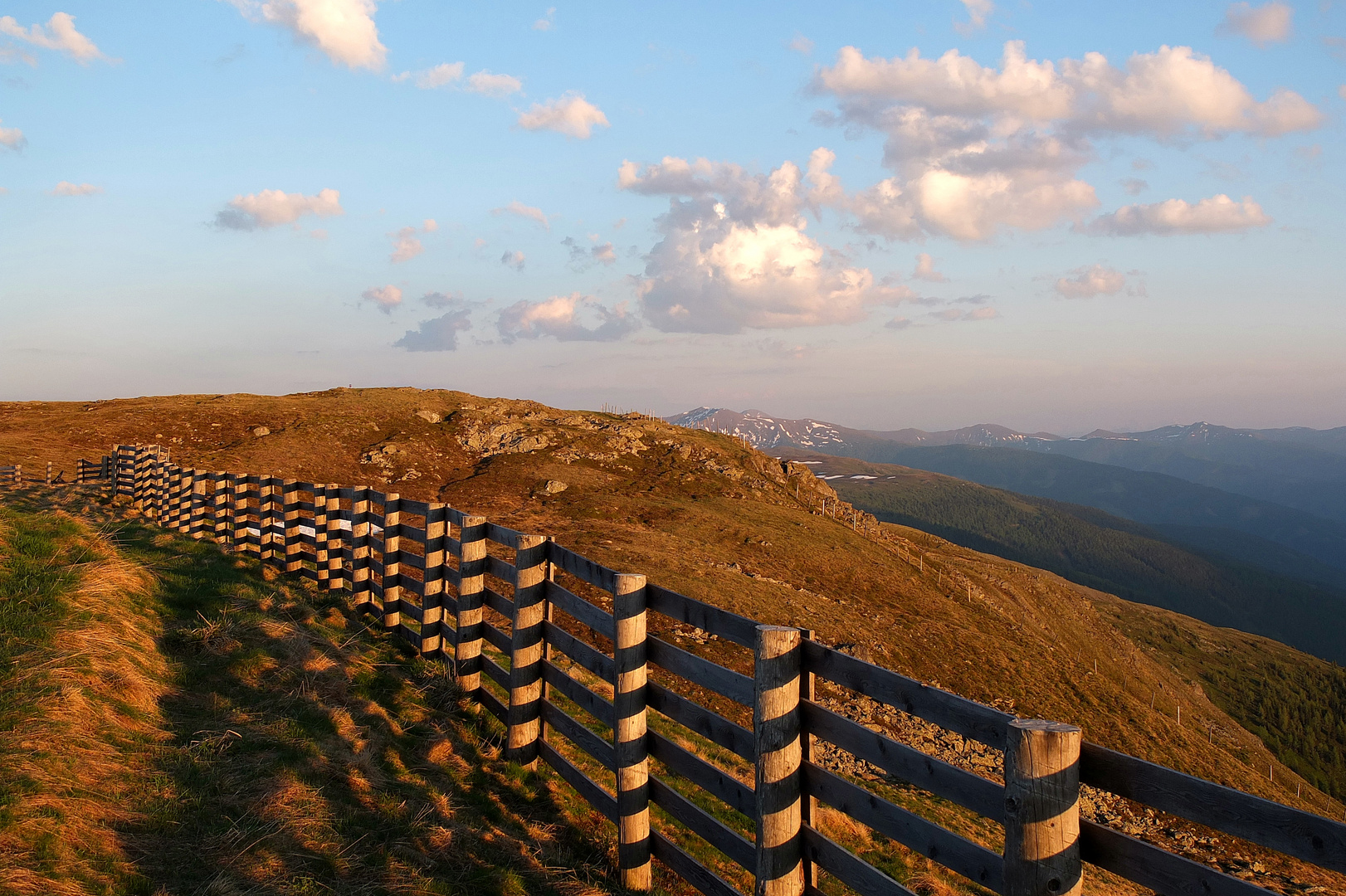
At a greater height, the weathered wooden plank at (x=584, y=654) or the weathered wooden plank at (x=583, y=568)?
the weathered wooden plank at (x=583, y=568)

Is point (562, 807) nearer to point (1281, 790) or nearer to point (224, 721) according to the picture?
point (224, 721)

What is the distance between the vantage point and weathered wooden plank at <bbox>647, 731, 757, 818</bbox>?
550 centimetres

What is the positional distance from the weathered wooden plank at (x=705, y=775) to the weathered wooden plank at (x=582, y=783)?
0.77m

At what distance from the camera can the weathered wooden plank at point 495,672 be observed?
8.73 meters

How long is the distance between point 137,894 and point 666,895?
12.7 feet

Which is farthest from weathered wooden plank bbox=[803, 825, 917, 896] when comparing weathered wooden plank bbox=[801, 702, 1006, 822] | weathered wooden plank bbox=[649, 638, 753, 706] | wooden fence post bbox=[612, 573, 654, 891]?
wooden fence post bbox=[612, 573, 654, 891]

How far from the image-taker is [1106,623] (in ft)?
310

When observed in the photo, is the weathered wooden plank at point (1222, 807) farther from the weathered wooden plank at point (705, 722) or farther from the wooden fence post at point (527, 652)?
the wooden fence post at point (527, 652)

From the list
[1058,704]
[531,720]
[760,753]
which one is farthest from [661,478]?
[760,753]

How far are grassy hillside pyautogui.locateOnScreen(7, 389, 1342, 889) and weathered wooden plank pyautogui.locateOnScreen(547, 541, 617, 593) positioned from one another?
18.5m

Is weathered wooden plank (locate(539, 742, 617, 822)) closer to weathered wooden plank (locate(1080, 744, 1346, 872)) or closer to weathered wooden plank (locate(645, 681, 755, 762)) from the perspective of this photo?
weathered wooden plank (locate(645, 681, 755, 762))

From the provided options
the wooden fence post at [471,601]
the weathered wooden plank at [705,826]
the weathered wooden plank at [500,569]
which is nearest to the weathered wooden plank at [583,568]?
the weathered wooden plank at [500,569]

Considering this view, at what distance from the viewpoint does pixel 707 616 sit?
5.55m

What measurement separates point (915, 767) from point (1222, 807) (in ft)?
4.84
